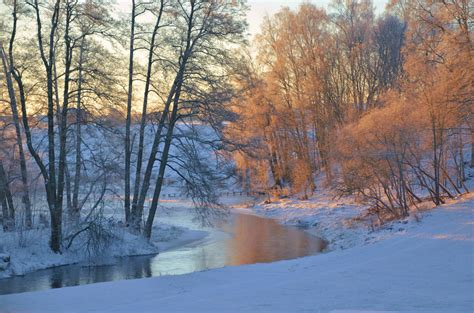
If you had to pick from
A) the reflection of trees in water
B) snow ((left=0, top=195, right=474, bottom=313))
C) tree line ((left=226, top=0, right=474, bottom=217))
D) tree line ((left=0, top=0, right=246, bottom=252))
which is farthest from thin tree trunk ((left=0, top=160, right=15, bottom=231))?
tree line ((left=226, top=0, right=474, bottom=217))

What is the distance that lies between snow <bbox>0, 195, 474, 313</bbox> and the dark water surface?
114 inches

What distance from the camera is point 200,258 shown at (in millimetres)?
17562

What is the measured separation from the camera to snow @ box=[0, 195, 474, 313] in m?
8.23

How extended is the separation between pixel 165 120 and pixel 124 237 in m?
5.50

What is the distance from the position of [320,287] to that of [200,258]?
28.2 feet

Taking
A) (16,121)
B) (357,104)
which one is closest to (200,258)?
(16,121)

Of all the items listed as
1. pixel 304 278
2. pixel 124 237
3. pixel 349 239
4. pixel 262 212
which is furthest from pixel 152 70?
pixel 262 212

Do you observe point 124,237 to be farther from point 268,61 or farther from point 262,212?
point 268,61

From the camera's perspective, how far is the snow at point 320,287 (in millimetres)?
8234

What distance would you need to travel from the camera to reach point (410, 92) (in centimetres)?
2170

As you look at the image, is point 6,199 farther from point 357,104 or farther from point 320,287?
point 357,104

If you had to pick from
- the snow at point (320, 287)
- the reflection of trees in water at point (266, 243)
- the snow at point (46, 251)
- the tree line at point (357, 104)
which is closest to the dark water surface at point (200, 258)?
the reflection of trees in water at point (266, 243)

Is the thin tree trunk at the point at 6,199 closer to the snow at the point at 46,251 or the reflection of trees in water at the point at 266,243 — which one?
the snow at the point at 46,251

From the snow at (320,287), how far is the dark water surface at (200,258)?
114 inches
